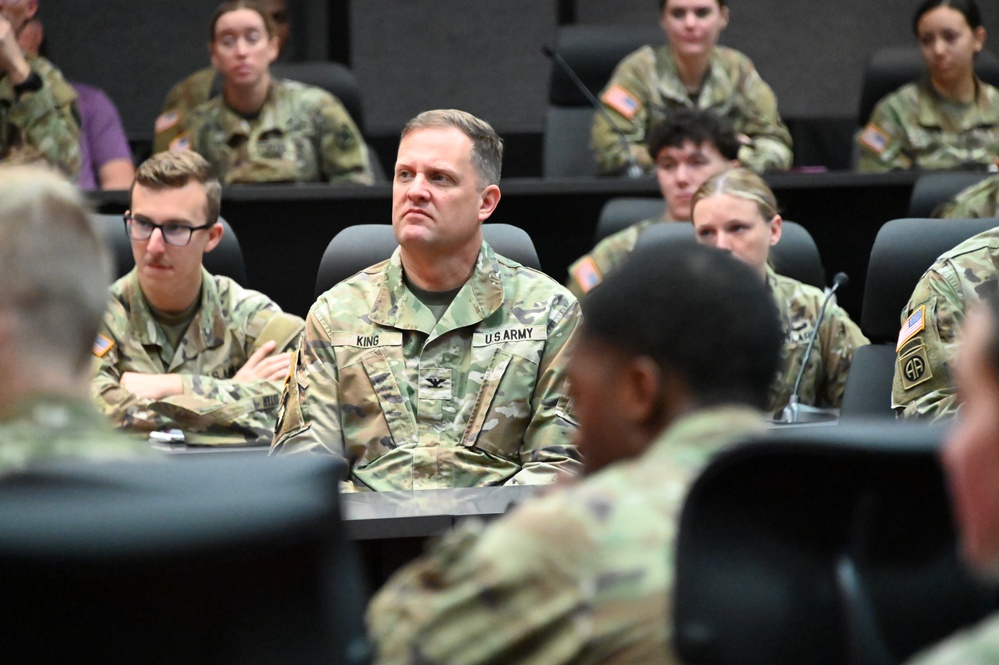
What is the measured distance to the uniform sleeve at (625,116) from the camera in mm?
5301

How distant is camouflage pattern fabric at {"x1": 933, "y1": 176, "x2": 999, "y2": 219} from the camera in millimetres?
3777

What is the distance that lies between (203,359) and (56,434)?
2.32 metres

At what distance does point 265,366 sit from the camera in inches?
131

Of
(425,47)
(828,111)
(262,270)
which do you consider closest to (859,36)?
(828,111)

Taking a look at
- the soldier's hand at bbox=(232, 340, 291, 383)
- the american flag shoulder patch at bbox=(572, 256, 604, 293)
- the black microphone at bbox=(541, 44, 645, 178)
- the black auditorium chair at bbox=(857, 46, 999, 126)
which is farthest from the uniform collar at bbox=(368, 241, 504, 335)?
the black auditorium chair at bbox=(857, 46, 999, 126)

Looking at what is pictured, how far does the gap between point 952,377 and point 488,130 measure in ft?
3.26

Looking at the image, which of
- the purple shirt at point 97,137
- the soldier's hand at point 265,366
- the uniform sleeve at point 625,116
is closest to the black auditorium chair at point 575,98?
the uniform sleeve at point 625,116

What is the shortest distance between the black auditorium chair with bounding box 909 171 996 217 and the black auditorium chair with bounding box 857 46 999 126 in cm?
169

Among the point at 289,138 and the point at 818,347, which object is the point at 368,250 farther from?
the point at 289,138

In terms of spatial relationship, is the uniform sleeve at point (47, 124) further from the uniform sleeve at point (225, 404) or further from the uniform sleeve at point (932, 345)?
the uniform sleeve at point (932, 345)

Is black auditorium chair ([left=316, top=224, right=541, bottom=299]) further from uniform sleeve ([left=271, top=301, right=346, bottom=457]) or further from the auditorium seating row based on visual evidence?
the auditorium seating row

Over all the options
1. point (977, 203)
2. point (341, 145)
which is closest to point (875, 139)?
point (977, 203)

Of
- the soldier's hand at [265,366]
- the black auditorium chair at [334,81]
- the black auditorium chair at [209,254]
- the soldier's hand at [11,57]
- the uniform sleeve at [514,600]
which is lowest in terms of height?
the soldier's hand at [265,366]

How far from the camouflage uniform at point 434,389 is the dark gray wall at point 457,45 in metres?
4.06
